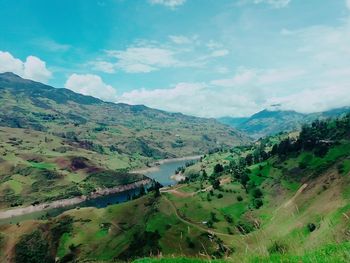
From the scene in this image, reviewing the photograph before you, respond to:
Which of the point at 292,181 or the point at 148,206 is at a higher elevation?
the point at 292,181

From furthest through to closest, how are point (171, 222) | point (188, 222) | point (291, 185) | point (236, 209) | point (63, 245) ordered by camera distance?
point (291, 185) < point (236, 209) < point (63, 245) < point (188, 222) < point (171, 222)

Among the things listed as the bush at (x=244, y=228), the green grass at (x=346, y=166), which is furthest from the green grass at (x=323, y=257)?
the green grass at (x=346, y=166)

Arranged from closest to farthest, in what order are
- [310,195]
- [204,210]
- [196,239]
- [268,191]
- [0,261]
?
[196,239] < [310,195] < [0,261] < [204,210] < [268,191]

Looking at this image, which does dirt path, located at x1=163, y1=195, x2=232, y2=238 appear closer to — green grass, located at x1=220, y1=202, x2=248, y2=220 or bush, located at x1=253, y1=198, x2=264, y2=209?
green grass, located at x1=220, y1=202, x2=248, y2=220

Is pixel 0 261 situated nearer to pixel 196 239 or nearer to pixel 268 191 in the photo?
pixel 196 239

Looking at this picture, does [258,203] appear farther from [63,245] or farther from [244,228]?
[63,245]

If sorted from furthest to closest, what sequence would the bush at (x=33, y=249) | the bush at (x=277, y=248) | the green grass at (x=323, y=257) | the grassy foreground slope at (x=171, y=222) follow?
the bush at (x=33, y=249)
the grassy foreground slope at (x=171, y=222)
the bush at (x=277, y=248)
the green grass at (x=323, y=257)

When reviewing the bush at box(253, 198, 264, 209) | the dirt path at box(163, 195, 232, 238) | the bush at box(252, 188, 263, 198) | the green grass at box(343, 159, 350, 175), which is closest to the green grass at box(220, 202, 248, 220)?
the bush at box(253, 198, 264, 209)

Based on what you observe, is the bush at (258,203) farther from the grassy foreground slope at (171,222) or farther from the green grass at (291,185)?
the green grass at (291,185)

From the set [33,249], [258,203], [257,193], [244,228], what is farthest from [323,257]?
[257,193]

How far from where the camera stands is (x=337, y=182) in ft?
469

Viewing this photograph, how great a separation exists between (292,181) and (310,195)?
41.7 m

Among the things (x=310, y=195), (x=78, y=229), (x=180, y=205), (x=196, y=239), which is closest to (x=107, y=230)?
(x=78, y=229)

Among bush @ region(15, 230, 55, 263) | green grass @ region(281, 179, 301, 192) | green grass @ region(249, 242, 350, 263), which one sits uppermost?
green grass @ region(249, 242, 350, 263)
